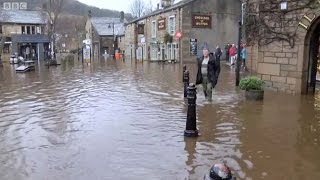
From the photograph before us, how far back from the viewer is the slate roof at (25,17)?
5444 centimetres

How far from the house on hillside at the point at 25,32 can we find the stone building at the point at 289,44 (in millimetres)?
→ 40268

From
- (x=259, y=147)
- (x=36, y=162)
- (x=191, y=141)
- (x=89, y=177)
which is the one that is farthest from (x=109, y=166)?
(x=259, y=147)

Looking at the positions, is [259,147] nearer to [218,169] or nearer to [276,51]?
[218,169]

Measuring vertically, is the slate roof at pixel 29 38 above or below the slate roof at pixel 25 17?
below

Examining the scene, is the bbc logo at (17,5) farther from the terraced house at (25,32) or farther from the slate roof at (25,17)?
the slate roof at (25,17)

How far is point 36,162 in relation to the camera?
5.97 m

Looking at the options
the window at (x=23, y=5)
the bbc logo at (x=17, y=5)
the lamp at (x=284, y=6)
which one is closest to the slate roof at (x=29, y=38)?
the bbc logo at (x=17, y=5)

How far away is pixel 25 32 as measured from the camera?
55.4 m

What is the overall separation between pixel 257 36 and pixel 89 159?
10083 millimetres

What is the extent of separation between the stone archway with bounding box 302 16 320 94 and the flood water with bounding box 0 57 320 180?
0.72 meters

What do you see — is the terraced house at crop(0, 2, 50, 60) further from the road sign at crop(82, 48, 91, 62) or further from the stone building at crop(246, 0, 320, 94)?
the stone building at crop(246, 0, 320, 94)

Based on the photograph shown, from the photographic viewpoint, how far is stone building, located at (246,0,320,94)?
12453 mm

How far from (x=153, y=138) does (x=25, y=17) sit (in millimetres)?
53001

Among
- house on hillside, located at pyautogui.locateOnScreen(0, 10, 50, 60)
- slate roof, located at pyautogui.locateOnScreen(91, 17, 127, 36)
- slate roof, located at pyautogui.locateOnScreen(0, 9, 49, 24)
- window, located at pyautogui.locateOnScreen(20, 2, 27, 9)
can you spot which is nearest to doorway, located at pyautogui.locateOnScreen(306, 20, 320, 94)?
house on hillside, located at pyautogui.locateOnScreen(0, 10, 50, 60)
